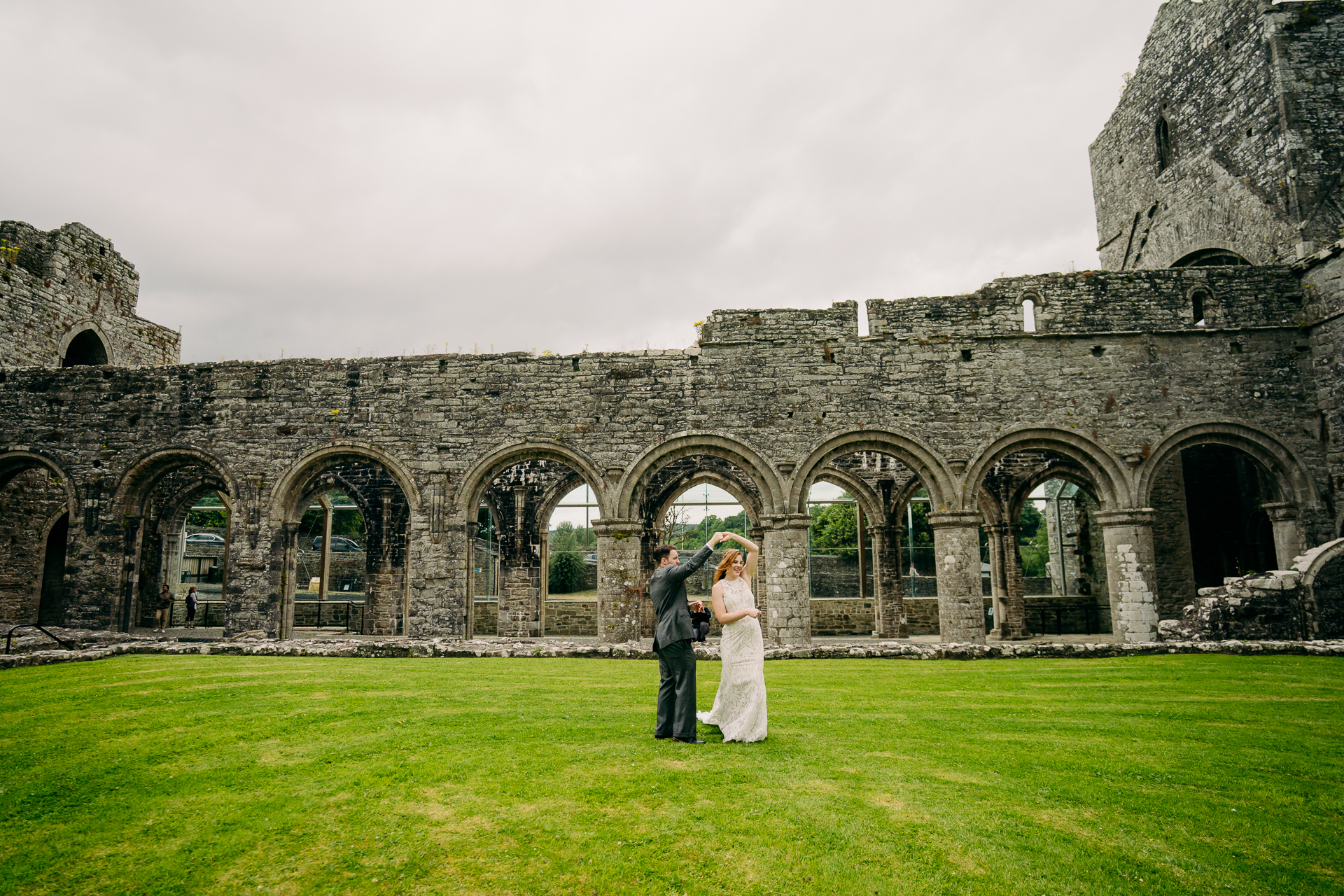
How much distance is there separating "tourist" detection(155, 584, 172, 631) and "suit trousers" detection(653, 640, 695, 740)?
18042 mm

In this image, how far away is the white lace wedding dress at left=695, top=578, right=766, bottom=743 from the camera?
583 cm

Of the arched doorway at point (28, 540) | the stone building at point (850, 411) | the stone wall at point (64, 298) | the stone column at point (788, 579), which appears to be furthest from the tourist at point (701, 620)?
the stone wall at point (64, 298)

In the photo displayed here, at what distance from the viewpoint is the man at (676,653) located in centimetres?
579

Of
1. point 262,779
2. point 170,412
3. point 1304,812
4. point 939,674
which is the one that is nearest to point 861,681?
point 939,674

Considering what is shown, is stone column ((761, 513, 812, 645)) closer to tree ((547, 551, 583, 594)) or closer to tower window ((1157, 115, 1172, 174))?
tower window ((1157, 115, 1172, 174))

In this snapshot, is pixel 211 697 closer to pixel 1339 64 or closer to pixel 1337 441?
pixel 1337 441

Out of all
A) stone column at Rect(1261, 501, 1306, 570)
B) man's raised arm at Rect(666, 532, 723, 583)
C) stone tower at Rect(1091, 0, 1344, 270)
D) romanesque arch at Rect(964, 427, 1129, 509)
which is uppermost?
stone tower at Rect(1091, 0, 1344, 270)

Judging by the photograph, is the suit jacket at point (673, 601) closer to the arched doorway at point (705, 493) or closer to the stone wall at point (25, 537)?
the arched doorway at point (705, 493)

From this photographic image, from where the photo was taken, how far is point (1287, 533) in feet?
46.6

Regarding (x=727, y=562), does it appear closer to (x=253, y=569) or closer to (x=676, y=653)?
(x=676, y=653)

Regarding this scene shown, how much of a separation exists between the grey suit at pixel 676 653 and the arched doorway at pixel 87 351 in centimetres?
2108

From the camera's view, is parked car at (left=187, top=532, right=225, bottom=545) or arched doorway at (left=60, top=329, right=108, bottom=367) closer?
arched doorway at (left=60, top=329, right=108, bottom=367)

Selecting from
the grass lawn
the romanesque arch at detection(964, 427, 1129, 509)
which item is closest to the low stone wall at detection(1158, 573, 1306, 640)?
the romanesque arch at detection(964, 427, 1129, 509)

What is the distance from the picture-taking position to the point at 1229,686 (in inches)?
336
